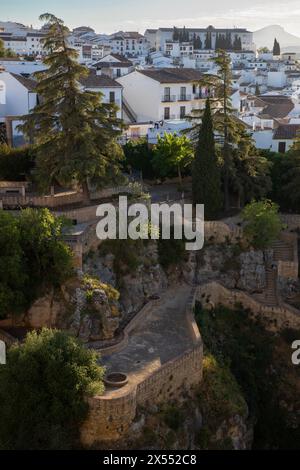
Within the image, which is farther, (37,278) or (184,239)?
(184,239)

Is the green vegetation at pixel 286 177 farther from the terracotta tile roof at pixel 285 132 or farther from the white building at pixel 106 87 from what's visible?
the white building at pixel 106 87

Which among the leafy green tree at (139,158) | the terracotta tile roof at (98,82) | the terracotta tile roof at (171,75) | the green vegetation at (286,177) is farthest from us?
the terracotta tile roof at (171,75)

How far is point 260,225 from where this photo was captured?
101ft

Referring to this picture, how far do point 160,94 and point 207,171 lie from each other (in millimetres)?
16376

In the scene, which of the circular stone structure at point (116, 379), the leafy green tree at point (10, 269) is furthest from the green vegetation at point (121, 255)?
the circular stone structure at point (116, 379)

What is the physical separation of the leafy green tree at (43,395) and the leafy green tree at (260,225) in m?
15.7

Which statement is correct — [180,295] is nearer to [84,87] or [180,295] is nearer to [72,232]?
[72,232]

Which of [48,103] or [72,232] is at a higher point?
[48,103]

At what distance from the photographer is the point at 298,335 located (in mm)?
27969

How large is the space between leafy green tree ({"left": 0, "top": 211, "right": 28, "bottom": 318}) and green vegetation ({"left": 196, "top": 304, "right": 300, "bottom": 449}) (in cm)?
807

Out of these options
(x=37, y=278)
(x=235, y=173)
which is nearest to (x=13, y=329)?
(x=37, y=278)

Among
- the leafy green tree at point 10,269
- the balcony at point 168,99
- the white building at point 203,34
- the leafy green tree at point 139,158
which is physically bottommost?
the leafy green tree at point 10,269

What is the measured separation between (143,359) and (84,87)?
26965 mm

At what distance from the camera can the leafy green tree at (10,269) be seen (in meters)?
21.1
